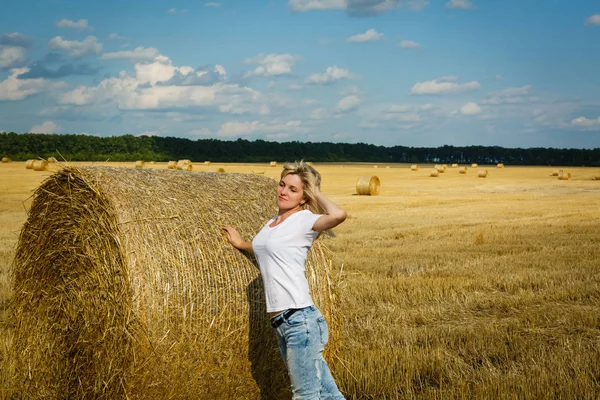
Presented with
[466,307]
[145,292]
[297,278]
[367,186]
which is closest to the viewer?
[297,278]

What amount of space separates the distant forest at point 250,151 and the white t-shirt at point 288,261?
65.0 m

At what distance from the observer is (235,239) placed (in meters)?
5.80

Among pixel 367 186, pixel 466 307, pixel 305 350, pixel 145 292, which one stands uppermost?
pixel 145 292

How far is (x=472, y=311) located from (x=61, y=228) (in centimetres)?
521

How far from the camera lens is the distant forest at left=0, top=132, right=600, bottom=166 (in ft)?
239

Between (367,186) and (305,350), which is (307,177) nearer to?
(305,350)

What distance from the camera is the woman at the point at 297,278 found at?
180 inches

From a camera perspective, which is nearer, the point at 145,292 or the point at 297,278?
the point at 297,278

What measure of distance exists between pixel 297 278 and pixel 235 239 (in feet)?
4.03

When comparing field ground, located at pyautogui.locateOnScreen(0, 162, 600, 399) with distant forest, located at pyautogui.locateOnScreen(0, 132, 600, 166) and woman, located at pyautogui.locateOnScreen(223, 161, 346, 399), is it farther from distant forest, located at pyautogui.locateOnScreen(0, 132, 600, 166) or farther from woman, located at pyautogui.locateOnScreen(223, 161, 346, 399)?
distant forest, located at pyautogui.locateOnScreen(0, 132, 600, 166)

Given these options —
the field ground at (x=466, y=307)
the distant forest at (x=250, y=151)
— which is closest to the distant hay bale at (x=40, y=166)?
the distant forest at (x=250, y=151)

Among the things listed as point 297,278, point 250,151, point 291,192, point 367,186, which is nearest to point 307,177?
point 291,192

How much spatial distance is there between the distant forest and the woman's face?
6491cm

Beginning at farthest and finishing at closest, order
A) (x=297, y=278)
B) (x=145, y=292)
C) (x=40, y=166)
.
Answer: (x=40, y=166) → (x=145, y=292) → (x=297, y=278)
